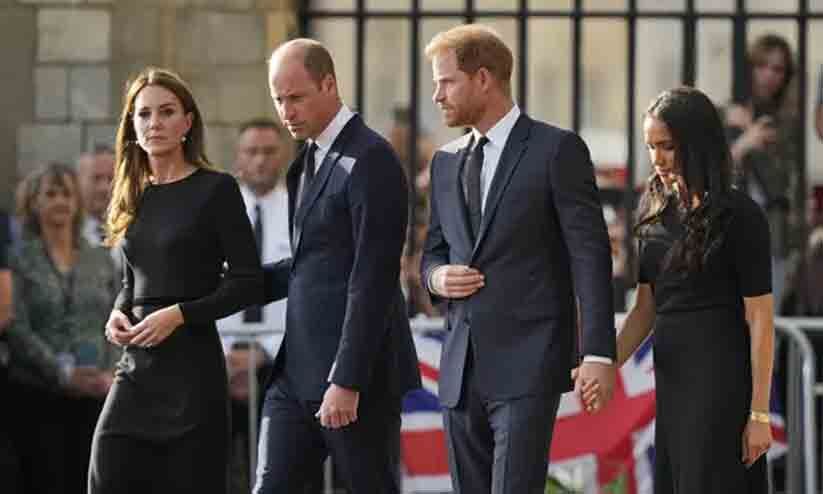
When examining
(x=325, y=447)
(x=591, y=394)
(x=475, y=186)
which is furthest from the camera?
(x=325, y=447)

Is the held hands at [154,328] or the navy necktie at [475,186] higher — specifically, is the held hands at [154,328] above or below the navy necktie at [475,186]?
below

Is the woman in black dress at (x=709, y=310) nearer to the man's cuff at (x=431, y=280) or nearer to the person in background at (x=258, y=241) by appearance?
the man's cuff at (x=431, y=280)

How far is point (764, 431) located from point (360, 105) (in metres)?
5.15

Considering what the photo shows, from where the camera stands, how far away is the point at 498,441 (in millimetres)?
5977

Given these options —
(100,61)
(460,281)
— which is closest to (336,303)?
(460,281)

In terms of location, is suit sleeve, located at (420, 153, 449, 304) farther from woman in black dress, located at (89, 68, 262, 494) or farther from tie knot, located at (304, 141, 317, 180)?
woman in black dress, located at (89, 68, 262, 494)

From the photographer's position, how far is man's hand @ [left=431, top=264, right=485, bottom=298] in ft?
19.9

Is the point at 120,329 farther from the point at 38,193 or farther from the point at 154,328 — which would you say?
the point at 38,193

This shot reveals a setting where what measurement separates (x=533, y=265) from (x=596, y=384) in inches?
15.0

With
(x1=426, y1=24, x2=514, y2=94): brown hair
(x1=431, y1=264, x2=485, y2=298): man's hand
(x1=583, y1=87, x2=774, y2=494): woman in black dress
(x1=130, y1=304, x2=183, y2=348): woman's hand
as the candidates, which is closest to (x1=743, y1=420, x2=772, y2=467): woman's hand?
(x1=583, y1=87, x2=774, y2=494): woman in black dress

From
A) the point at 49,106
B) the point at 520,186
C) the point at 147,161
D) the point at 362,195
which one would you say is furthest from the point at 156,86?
the point at 49,106

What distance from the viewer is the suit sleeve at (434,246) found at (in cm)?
628

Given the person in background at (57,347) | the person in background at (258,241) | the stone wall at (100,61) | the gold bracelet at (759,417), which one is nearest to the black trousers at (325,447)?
the gold bracelet at (759,417)

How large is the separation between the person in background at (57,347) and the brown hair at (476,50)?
4.29 meters
